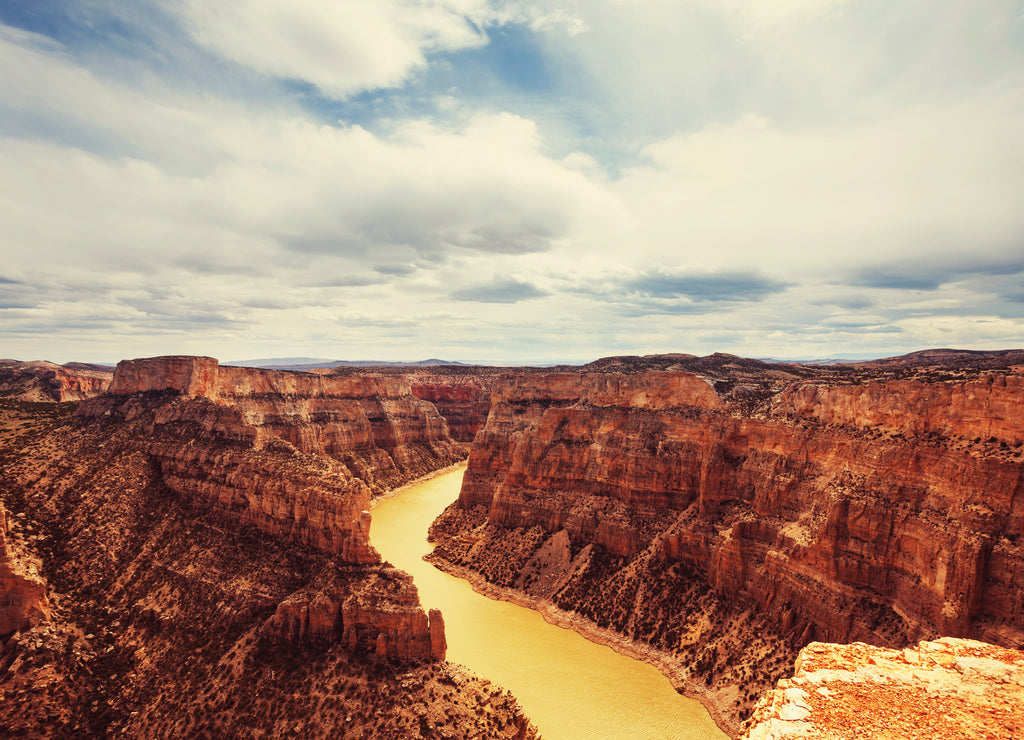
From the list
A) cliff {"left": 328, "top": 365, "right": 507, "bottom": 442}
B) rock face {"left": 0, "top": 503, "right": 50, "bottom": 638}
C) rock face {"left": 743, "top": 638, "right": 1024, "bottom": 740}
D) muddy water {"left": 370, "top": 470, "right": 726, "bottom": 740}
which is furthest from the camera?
cliff {"left": 328, "top": 365, "right": 507, "bottom": 442}

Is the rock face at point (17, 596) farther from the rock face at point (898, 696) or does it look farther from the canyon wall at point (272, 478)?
the rock face at point (898, 696)

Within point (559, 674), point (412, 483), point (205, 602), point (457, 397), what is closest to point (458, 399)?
point (457, 397)

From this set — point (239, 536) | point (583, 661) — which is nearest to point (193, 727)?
point (239, 536)

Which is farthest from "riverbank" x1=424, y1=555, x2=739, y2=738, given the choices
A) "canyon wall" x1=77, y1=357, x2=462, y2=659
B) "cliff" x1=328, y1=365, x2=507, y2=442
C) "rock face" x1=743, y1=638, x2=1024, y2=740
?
"cliff" x1=328, y1=365, x2=507, y2=442

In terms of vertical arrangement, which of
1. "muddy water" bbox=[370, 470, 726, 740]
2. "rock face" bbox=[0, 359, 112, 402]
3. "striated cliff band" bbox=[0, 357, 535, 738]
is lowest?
"muddy water" bbox=[370, 470, 726, 740]

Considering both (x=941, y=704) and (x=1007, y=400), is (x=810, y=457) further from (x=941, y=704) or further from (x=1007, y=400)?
(x=941, y=704)

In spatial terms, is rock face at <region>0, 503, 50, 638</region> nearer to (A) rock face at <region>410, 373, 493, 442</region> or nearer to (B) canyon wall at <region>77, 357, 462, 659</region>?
(B) canyon wall at <region>77, 357, 462, 659</region>

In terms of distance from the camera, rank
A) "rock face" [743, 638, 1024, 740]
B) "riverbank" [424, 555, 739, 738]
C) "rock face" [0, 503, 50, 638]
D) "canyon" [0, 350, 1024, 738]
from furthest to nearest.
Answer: "riverbank" [424, 555, 739, 738]
"rock face" [0, 503, 50, 638]
"canyon" [0, 350, 1024, 738]
"rock face" [743, 638, 1024, 740]
